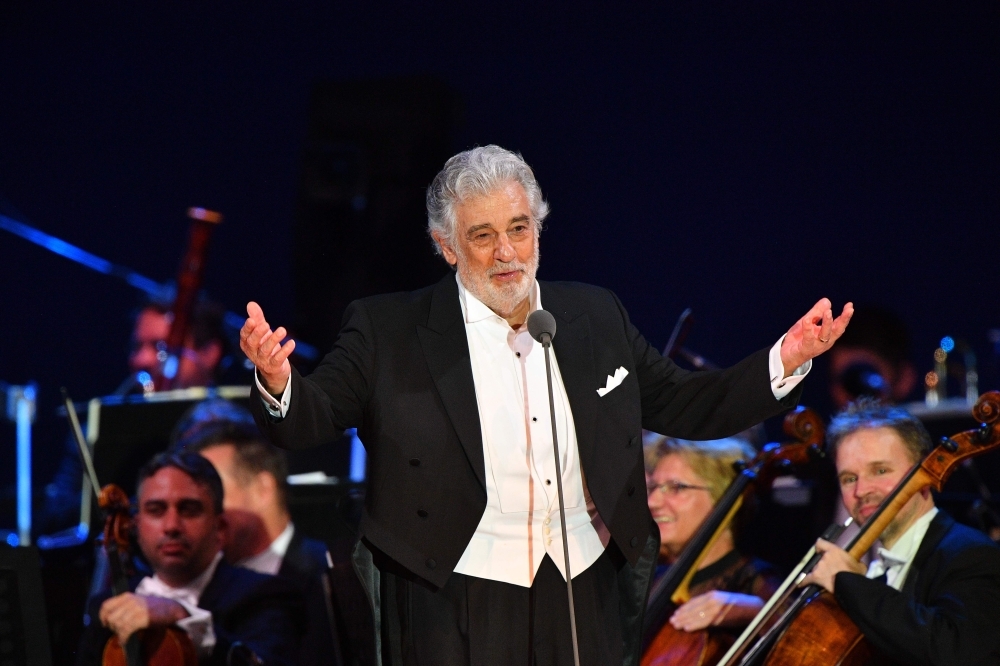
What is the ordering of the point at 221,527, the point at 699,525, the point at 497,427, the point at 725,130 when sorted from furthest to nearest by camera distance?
the point at 725,130, the point at 221,527, the point at 699,525, the point at 497,427

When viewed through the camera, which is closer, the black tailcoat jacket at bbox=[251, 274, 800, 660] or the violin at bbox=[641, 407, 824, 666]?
the black tailcoat jacket at bbox=[251, 274, 800, 660]

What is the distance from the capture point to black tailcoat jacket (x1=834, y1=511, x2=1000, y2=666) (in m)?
2.64

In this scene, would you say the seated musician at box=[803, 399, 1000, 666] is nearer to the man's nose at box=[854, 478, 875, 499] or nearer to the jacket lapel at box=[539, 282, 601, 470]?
the man's nose at box=[854, 478, 875, 499]

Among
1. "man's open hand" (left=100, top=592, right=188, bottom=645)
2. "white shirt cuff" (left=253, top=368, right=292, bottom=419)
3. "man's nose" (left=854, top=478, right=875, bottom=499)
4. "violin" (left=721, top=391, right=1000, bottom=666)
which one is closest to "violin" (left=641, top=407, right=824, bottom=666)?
"man's nose" (left=854, top=478, right=875, bottom=499)

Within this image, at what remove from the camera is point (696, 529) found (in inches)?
136

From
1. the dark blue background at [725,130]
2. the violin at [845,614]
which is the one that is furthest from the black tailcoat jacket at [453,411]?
the dark blue background at [725,130]

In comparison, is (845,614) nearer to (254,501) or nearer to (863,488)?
(863,488)

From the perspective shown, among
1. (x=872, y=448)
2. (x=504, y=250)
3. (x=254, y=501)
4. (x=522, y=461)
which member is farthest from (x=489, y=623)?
(x=254, y=501)

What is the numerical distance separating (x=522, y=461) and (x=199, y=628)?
4.52ft

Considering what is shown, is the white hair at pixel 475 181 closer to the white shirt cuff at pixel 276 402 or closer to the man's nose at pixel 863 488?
the white shirt cuff at pixel 276 402

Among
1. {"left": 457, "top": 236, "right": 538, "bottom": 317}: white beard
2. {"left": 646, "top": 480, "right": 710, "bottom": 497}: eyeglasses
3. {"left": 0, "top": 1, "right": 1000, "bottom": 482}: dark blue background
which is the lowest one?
{"left": 646, "top": 480, "right": 710, "bottom": 497}: eyeglasses

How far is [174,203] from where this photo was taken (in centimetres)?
661

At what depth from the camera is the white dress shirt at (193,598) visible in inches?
125

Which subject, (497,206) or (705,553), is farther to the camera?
(705,553)
